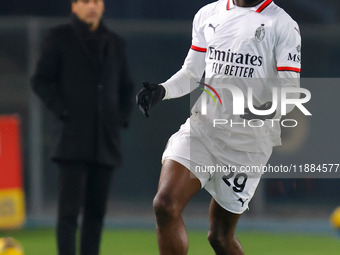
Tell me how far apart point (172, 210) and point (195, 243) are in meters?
3.86

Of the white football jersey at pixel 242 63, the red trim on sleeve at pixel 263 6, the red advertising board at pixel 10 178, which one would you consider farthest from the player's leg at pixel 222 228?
the red advertising board at pixel 10 178

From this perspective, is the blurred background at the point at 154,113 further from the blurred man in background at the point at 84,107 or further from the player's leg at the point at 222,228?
the player's leg at the point at 222,228

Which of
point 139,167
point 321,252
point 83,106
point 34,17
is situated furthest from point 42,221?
point 83,106

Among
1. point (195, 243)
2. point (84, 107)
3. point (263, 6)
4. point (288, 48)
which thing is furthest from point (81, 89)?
point (195, 243)

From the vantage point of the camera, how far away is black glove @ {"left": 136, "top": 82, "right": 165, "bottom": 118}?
496 cm

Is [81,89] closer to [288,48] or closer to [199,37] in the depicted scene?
[199,37]

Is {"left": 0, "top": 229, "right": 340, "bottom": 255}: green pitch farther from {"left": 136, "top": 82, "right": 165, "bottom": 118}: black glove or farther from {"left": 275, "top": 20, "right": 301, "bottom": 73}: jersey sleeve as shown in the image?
{"left": 275, "top": 20, "right": 301, "bottom": 73}: jersey sleeve

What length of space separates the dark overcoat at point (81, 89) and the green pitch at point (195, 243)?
192 cm

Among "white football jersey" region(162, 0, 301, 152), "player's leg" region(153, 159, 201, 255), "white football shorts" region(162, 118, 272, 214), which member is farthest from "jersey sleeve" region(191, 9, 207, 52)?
"player's leg" region(153, 159, 201, 255)

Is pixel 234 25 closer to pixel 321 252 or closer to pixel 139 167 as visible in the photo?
pixel 321 252

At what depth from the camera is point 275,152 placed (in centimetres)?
1041

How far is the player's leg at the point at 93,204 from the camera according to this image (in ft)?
20.5

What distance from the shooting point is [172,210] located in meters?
4.88

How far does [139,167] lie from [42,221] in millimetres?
1311
